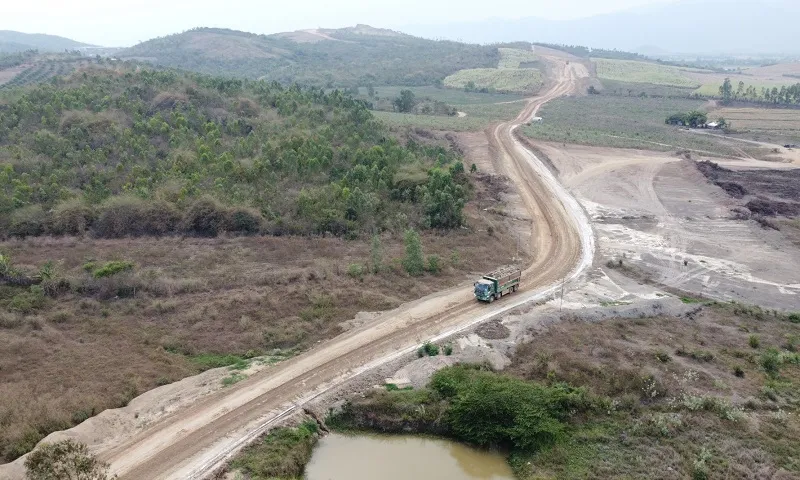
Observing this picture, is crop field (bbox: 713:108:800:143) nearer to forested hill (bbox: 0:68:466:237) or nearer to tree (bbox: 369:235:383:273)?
forested hill (bbox: 0:68:466:237)

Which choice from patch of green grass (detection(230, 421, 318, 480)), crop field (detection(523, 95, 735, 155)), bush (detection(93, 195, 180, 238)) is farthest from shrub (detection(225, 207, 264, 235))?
crop field (detection(523, 95, 735, 155))

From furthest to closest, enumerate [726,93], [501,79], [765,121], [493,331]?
[501,79] → [726,93] → [765,121] → [493,331]

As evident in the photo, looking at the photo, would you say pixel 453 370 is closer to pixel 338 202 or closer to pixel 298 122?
pixel 338 202

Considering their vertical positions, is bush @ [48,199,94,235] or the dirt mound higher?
bush @ [48,199,94,235]

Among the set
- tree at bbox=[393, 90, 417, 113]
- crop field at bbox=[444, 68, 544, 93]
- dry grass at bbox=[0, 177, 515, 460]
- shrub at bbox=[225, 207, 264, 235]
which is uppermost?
crop field at bbox=[444, 68, 544, 93]

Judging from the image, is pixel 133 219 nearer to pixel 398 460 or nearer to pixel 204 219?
pixel 204 219

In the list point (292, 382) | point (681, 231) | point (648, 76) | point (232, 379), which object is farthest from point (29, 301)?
point (648, 76)
